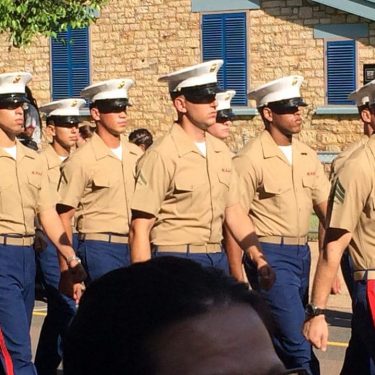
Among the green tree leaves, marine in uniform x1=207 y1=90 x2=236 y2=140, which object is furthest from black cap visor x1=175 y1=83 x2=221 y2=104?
the green tree leaves

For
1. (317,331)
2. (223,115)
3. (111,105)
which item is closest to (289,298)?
(317,331)

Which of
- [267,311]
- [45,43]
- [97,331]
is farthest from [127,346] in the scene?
[45,43]

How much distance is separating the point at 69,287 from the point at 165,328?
576 cm

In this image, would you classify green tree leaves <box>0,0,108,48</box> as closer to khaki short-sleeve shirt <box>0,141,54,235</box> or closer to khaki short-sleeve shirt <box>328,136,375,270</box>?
khaki short-sleeve shirt <box>0,141,54,235</box>

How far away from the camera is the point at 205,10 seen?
2094cm

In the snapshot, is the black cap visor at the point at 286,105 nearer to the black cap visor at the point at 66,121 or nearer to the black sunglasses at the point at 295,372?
the black cap visor at the point at 66,121

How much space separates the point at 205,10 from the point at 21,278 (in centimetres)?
1467

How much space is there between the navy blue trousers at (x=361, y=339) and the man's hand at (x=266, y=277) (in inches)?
25.9

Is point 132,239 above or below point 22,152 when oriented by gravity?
below

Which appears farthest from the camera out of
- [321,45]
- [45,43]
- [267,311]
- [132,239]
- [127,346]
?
[45,43]

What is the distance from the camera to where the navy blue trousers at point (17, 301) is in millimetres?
6523

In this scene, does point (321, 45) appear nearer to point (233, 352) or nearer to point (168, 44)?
point (168, 44)

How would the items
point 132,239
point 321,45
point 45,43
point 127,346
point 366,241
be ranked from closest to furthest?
1. point 127,346
2. point 366,241
3. point 132,239
4. point 321,45
5. point 45,43

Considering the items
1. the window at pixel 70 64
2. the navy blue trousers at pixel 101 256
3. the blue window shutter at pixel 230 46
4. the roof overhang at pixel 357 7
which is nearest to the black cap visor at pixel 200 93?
the navy blue trousers at pixel 101 256
